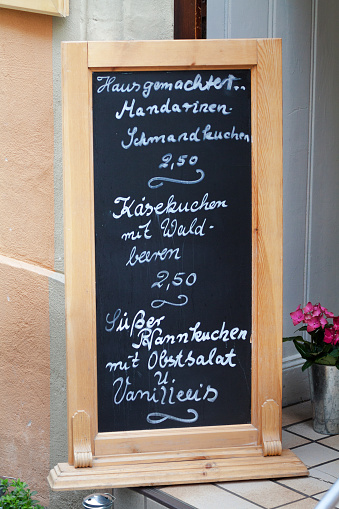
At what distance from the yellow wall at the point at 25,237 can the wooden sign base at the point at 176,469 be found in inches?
35.8

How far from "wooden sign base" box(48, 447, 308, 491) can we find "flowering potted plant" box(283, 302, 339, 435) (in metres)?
0.45

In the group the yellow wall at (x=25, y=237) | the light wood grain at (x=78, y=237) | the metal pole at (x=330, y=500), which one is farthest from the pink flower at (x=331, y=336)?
the metal pole at (x=330, y=500)

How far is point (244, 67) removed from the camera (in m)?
2.63

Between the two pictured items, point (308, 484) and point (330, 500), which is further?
point (308, 484)

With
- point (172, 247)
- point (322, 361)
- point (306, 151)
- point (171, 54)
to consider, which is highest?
point (171, 54)

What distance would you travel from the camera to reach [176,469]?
8.60 feet

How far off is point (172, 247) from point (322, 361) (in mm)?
892

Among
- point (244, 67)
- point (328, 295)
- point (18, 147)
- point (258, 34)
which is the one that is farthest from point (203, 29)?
point (328, 295)

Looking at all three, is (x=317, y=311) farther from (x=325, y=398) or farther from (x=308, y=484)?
(x=308, y=484)

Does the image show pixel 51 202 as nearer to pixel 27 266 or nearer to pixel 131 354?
pixel 27 266

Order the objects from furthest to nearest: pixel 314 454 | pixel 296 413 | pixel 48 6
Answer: pixel 296 413 < pixel 48 6 < pixel 314 454

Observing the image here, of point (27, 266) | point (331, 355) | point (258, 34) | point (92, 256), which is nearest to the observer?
point (92, 256)

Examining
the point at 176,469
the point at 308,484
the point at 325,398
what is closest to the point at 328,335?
the point at 325,398

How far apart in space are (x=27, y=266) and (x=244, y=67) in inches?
57.3
